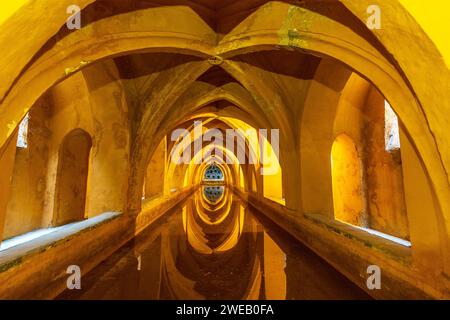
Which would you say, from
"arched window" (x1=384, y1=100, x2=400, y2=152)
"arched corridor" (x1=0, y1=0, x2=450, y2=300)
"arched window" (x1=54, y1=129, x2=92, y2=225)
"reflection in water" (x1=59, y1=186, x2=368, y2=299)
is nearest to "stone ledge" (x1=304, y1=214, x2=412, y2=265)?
"arched corridor" (x1=0, y1=0, x2=450, y2=300)

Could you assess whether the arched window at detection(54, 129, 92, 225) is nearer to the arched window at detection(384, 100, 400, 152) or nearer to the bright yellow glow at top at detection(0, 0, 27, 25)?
the bright yellow glow at top at detection(0, 0, 27, 25)

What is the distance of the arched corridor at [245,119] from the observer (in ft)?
6.47

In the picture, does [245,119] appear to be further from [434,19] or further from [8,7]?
[8,7]

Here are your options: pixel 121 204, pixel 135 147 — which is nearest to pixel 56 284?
pixel 121 204

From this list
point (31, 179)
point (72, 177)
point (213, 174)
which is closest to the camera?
point (31, 179)

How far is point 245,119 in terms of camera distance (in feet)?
26.6

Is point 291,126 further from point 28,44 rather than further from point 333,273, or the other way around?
point 28,44

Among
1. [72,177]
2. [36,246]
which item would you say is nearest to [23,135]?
[72,177]

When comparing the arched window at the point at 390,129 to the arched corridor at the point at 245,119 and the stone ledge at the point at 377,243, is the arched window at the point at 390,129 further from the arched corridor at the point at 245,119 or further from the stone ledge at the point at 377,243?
the stone ledge at the point at 377,243

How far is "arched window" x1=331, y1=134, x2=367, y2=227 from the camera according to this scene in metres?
7.66

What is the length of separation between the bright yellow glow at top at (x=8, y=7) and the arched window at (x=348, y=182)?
8.03 m

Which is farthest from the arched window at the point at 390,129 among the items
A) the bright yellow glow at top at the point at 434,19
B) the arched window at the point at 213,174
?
the arched window at the point at 213,174

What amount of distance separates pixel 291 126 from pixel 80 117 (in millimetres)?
5894

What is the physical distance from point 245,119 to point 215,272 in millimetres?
5538
